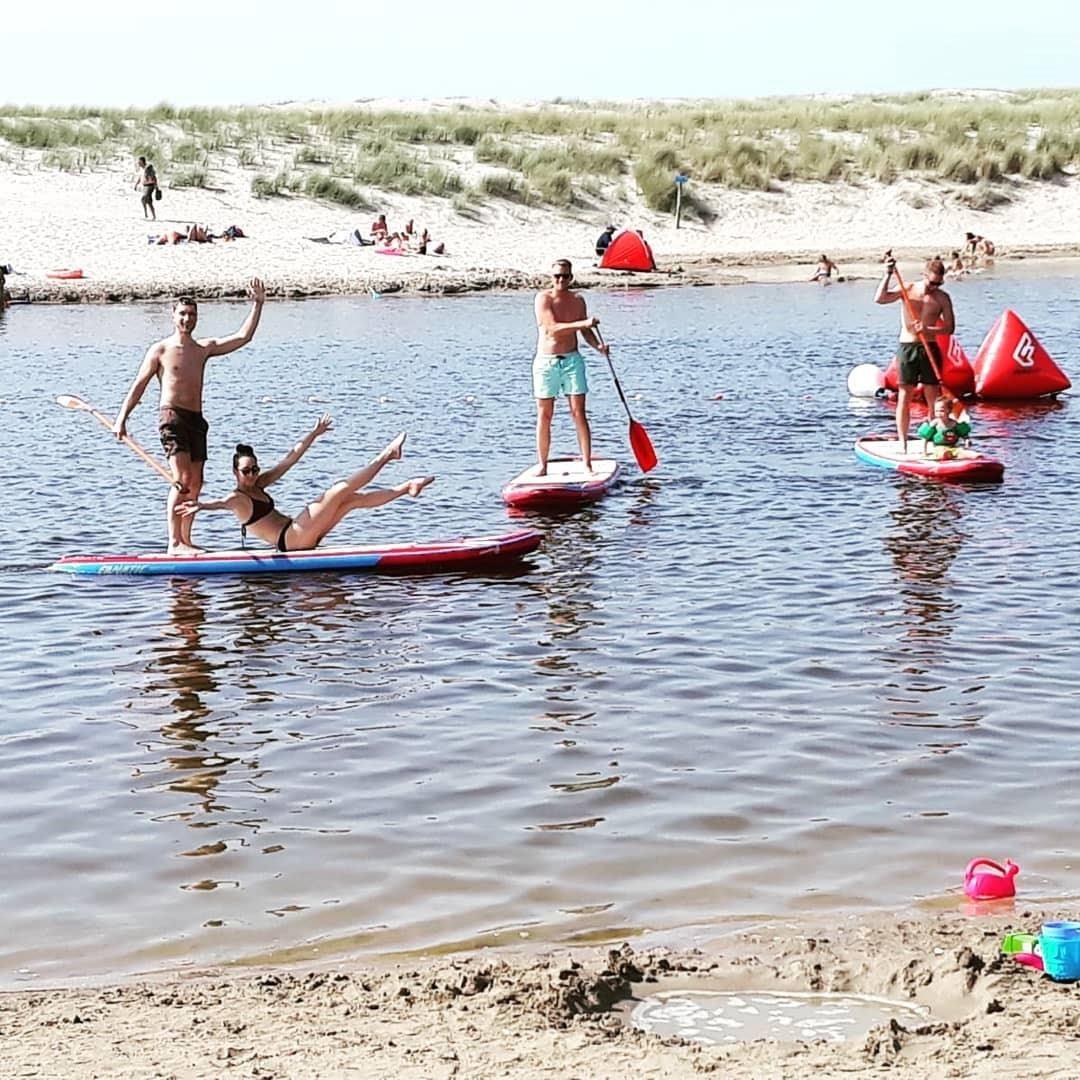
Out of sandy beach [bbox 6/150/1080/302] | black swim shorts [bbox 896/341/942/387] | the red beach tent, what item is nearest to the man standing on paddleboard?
black swim shorts [bbox 896/341/942/387]

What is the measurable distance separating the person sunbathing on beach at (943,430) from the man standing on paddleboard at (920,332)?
0.16 m

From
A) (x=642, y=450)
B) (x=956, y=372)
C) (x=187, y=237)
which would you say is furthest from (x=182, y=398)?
(x=187, y=237)

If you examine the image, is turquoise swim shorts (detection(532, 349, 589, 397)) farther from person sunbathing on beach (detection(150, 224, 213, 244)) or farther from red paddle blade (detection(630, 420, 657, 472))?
person sunbathing on beach (detection(150, 224, 213, 244))

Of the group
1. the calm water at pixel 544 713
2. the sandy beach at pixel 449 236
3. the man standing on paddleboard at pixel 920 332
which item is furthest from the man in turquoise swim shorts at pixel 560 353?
the sandy beach at pixel 449 236

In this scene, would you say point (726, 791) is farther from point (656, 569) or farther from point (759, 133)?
point (759, 133)

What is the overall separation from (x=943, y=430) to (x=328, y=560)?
537 centimetres

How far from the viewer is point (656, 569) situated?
1123 cm

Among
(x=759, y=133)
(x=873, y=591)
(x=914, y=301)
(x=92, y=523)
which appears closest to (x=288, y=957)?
(x=873, y=591)

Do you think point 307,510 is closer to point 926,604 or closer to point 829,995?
point 926,604

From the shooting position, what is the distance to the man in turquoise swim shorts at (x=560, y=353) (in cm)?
1315

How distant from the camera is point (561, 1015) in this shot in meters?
→ 4.89

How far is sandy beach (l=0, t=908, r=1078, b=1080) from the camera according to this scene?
4.46 meters

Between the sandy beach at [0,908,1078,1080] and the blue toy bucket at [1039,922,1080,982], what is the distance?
6 centimetres

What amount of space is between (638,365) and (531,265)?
42.4 ft
